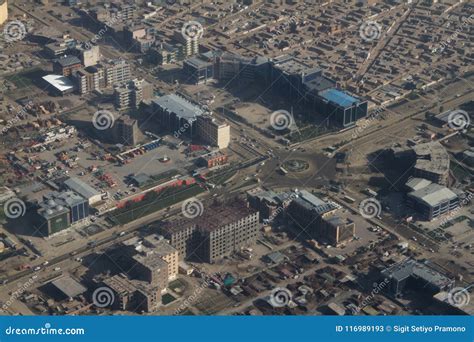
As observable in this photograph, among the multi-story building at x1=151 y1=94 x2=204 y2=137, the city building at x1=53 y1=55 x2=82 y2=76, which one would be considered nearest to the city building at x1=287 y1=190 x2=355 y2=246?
the multi-story building at x1=151 y1=94 x2=204 y2=137

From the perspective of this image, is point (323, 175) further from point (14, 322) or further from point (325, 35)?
point (14, 322)

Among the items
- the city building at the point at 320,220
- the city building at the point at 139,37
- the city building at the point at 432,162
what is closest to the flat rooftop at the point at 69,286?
the city building at the point at 320,220

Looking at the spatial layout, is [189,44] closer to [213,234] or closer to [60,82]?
[60,82]

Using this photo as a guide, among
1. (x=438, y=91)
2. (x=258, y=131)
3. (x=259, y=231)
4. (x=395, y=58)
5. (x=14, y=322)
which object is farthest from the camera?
(x=395, y=58)

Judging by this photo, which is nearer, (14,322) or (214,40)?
(14,322)

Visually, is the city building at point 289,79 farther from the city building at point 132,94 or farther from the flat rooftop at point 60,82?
the flat rooftop at point 60,82

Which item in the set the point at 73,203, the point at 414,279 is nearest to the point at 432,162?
the point at 414,279

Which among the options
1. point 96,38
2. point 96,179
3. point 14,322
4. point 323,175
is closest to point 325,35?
point 96,38
